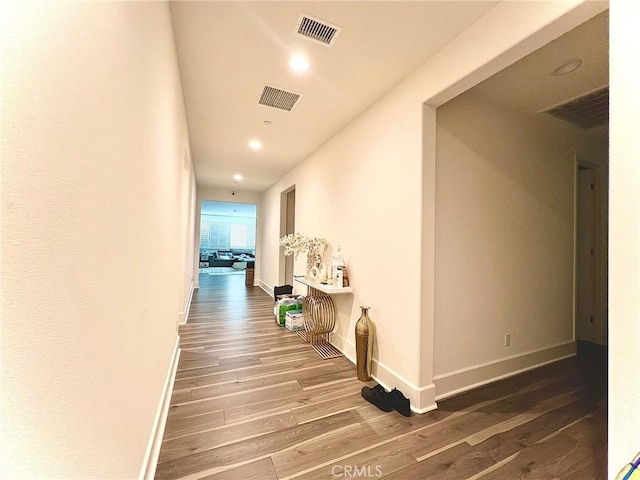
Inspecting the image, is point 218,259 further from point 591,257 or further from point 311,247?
point 591,257

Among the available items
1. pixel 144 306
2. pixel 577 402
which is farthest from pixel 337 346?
pixel 144 306

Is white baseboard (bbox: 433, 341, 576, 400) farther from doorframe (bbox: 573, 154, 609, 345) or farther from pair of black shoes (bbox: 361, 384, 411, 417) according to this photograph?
doorframe (bbox: 573, 154, 609, 345)

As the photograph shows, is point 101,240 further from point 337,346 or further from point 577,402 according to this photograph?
point 577,402

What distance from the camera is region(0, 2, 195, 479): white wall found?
0.43 metres

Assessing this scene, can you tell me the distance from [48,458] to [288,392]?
1902mm

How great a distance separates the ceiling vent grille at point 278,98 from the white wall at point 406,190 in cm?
73

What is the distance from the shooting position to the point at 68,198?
0.57 m

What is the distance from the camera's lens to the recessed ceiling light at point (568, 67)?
1995 mm

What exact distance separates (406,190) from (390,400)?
164cm

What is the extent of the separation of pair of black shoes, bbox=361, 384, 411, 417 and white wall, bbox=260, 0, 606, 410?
0.10 meters

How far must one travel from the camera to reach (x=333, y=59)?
2.01m

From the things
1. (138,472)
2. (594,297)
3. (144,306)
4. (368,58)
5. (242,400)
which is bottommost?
(242,400)

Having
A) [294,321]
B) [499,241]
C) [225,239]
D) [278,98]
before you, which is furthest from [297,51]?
[225,239]
